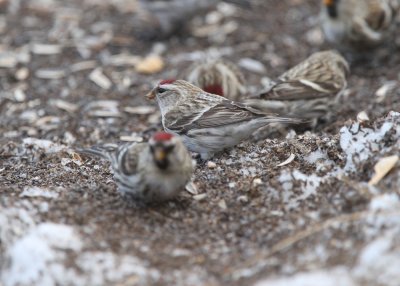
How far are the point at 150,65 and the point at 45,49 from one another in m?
1.23

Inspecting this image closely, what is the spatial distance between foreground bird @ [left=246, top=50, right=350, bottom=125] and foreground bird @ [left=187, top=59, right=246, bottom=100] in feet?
1.23

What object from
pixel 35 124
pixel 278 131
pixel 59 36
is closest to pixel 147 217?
pixel 278 131

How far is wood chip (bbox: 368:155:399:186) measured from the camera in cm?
348

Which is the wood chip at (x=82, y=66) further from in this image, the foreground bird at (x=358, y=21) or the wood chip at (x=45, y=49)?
the foreground bird at (x=358, y=21)

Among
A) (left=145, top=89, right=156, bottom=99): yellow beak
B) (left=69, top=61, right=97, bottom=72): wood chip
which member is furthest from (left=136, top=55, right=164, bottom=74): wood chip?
(left=145, top=89, right=156, bottom=99): yellow beak

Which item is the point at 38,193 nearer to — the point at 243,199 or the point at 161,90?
the point at 243,199

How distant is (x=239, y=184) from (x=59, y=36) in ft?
13.9

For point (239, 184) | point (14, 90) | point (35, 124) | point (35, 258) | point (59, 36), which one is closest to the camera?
point (35, 258)

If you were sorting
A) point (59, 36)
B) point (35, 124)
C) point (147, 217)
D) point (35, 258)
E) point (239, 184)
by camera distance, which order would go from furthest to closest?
point (59, 36) < point (35, 124) < point (239, 184) < point (147, 217) < point (35, 258)

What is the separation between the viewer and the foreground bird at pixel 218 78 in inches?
211

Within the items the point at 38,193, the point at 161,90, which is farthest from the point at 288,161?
the point at 38,193

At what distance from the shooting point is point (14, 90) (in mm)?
6273

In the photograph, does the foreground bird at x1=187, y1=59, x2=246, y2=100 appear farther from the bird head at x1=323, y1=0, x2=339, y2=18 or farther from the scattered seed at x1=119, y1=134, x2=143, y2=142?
the bird head at x1=323, y1=0, x2=339, y2=18

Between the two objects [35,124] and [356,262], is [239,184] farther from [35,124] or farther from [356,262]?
[35,124]
